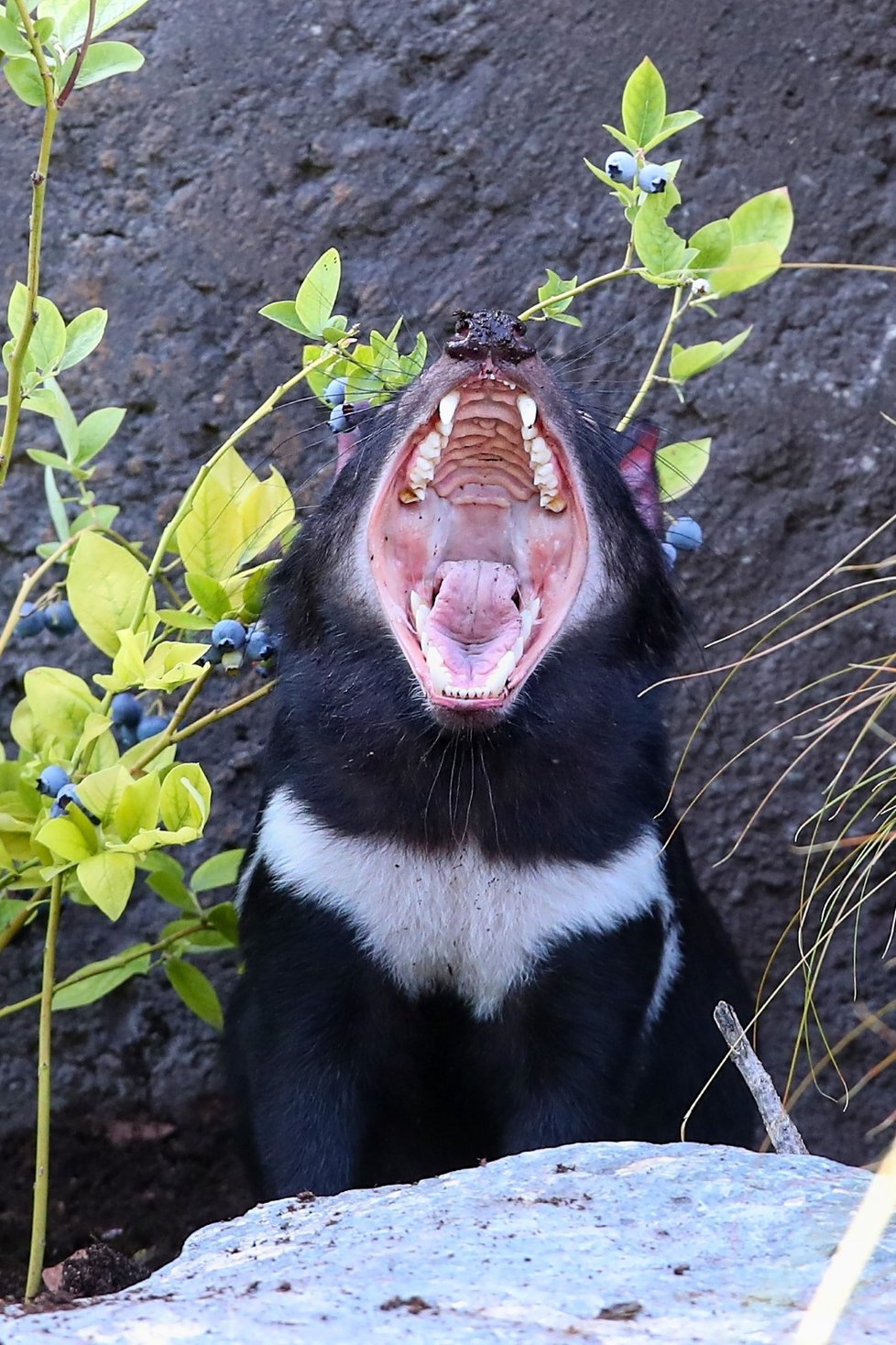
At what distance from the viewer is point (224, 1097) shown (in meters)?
3.99

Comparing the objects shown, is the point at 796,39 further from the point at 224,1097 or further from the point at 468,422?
the point at 224,1097

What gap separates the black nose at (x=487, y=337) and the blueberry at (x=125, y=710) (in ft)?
2.73

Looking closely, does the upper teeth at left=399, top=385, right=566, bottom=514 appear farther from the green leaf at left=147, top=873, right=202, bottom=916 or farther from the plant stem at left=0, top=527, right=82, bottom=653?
the green leaf at left=147, top=873, right=202, bottom=916

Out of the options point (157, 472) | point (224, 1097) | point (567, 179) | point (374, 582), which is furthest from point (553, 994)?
point (567, 179)

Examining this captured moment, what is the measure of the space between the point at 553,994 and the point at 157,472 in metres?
1.73

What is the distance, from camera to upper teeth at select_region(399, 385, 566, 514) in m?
2.86

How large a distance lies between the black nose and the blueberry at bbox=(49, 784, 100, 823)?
94cm

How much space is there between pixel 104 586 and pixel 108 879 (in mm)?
551

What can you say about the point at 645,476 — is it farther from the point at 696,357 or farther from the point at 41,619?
the point at 41,619

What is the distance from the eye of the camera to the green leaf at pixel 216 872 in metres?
3.44

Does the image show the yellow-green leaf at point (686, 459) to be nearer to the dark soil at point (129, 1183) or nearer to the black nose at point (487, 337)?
the black nose at point (487, 337)

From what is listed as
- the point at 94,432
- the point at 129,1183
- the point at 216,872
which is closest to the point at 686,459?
the point at 94,432

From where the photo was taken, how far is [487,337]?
2.73 metres

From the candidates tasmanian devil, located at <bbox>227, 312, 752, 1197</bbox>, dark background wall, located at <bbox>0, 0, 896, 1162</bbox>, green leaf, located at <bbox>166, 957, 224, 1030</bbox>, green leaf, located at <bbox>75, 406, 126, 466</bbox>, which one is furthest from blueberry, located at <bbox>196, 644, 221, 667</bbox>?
dark background wall, located at <bbox>0, 0, 896, 1162</bbox>
